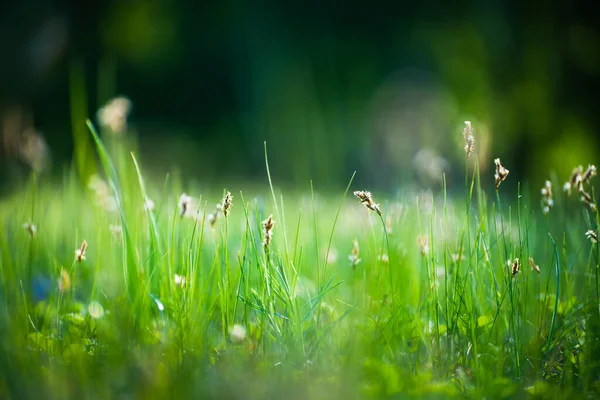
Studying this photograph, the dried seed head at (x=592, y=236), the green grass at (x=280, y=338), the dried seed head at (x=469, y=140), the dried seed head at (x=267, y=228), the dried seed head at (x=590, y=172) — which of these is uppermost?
the dried seed head at (x=469, y=140)

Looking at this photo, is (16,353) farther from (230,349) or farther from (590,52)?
(590,52)

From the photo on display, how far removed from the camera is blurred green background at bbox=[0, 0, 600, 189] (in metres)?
7.24

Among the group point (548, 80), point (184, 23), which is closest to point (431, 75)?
point (548, 80)

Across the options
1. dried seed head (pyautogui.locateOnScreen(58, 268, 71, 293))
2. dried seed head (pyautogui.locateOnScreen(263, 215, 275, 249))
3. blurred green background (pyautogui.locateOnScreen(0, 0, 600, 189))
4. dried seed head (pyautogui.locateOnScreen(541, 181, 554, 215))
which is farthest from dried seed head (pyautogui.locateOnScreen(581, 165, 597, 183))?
blurred green background (pyautogui.locateOnScreen(0, 0, 600, 189))

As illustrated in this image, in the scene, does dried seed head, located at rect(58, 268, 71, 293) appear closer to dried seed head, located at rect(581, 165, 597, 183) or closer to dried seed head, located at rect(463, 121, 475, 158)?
dried seed head, located at rect(463, 121, 475, 158)

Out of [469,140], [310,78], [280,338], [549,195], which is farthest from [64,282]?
[310,78]

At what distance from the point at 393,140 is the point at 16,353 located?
10730mm

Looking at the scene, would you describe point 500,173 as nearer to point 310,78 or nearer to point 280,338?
point 280,338

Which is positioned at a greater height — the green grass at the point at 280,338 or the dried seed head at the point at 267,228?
the dried seed head at the point at 267,228

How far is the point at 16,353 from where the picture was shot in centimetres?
118

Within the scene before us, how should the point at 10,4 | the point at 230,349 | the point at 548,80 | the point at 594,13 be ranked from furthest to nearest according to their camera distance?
the point at 10,4
the point at 548,80
the point at 594,13
the point at 230,349

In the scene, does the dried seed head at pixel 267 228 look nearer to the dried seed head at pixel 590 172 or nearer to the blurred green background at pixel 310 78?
the dried seed head at pixel 590 172

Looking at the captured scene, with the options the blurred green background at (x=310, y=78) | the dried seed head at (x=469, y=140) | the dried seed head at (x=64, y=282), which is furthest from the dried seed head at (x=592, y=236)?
the blurred green background at (x=310, y=78)

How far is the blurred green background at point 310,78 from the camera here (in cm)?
724
